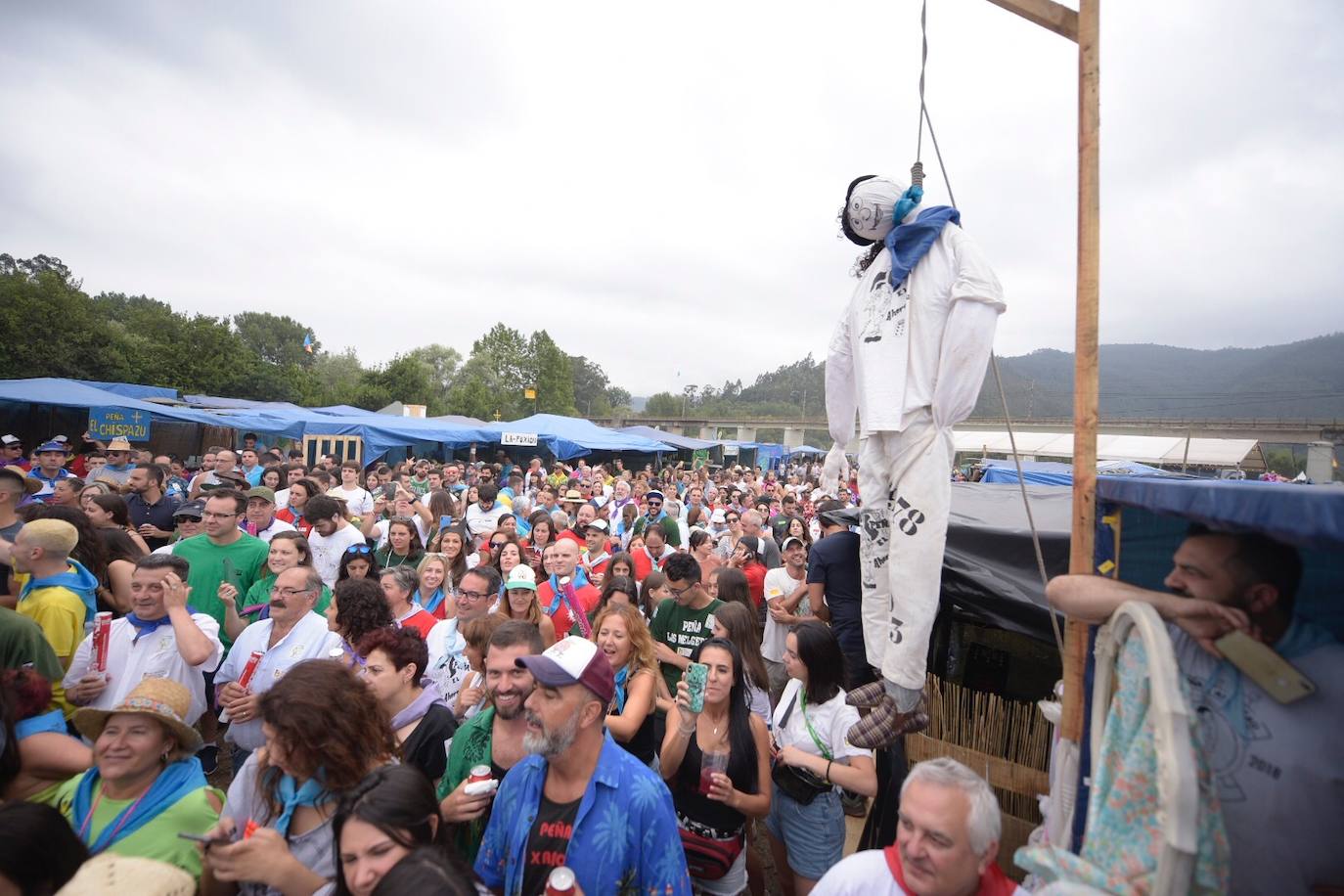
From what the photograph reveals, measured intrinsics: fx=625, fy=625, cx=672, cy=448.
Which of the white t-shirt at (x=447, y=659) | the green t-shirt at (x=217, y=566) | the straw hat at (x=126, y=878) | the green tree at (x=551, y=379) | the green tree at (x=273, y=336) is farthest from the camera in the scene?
the green tree at (x=273, y=336)

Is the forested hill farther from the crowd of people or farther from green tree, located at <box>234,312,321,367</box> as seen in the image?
the crowd of people

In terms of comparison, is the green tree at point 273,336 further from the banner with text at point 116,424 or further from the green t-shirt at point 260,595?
the green t-shirt at point 260,595

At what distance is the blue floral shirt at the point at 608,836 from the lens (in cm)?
206

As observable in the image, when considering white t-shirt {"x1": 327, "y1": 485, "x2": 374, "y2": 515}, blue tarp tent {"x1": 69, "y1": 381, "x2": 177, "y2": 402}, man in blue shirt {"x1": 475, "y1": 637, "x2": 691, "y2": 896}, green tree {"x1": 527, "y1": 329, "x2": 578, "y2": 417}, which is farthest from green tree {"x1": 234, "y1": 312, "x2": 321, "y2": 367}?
man in blue shirt {"x1": 475, "y1": 637, "x2": 691, "y2": 896}

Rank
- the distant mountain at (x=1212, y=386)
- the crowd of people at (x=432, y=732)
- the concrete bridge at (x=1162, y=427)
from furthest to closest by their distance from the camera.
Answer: the distant mountain at (x=1212, y=386) < the concrete bridge at (x=1162, y=427) < the crowd of people at (x=432, y=732)

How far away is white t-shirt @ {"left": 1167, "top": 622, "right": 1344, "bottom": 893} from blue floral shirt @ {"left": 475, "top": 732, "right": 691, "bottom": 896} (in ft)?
5.01

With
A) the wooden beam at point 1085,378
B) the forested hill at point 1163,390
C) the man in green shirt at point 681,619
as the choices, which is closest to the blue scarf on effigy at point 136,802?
the man in green shirt at point 681,619

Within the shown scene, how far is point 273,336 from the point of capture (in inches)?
3578

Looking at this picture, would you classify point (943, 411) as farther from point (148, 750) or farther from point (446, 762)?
point (148, 750)

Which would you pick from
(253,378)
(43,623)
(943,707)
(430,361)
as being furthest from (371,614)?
(430,361)

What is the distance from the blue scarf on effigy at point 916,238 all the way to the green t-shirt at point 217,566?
4908 mm

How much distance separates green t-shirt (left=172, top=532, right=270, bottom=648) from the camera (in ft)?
14.8

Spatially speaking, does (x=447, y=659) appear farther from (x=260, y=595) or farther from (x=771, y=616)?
(x=771, y=616)

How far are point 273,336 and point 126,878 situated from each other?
107 m
